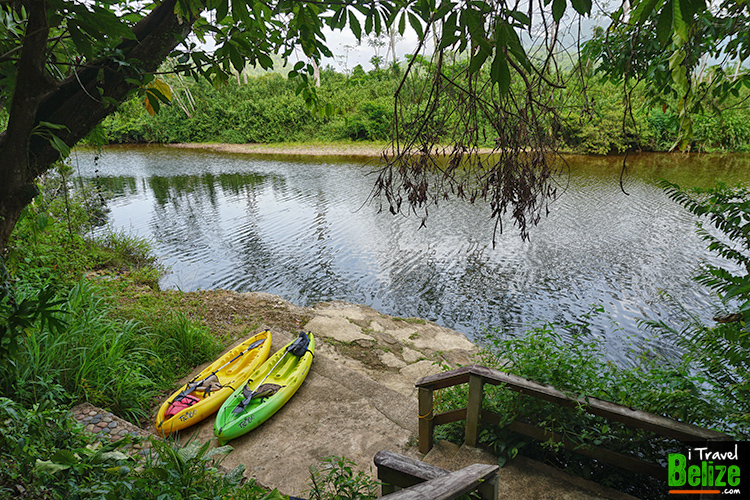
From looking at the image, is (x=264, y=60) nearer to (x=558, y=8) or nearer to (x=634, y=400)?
(x=558, y=8)

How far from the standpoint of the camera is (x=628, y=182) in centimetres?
1555

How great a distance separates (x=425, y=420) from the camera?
2.99 metres

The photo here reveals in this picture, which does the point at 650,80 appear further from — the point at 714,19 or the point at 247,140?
the point at 247,140

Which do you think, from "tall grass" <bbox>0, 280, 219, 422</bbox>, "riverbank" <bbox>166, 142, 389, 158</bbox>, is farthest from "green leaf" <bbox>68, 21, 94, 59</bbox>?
"riverbank" <bbox>166, 142, 389, 158</bbox>

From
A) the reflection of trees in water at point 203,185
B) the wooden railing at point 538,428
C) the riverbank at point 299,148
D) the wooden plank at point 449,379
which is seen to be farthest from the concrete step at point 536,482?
the riverbank at point 299,148

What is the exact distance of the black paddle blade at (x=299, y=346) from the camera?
483 cm

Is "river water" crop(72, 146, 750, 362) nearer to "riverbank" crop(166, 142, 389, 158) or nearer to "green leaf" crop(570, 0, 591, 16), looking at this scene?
"green leaf" crop(570, 0, 591, 16)

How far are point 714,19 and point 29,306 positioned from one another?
423 cm

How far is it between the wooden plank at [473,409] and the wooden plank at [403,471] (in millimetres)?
921

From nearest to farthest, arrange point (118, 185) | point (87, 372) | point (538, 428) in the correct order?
1. point (538, 428)
2. point (87, 372)
3. point (118, 185)

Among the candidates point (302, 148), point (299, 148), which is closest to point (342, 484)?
point (302, 148)

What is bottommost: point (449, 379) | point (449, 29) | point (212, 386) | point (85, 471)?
point (212, 386)

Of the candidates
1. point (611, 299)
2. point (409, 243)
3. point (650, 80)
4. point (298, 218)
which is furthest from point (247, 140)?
point (650, 80)

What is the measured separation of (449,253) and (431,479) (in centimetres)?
878
